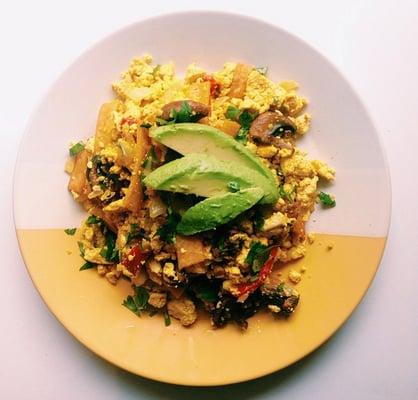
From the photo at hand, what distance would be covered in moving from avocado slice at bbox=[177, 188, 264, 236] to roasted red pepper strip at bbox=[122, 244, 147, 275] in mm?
343

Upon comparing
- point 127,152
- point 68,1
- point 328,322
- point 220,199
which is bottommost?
point 328,322

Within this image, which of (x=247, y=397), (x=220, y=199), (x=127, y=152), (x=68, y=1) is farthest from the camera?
(x=68, y=1)

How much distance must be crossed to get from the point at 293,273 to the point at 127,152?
2.88ft

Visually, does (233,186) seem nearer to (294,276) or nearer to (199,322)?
(294,276)

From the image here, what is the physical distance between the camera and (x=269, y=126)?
220cm

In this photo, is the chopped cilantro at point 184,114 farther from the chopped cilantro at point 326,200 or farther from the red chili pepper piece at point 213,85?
the chopped cilantro at point 326,200

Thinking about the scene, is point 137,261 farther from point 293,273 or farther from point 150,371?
point 293,273

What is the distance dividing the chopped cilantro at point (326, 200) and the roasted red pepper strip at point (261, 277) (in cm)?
30

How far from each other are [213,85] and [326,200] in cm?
70

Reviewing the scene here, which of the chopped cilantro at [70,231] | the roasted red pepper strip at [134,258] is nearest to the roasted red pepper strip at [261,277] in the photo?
the roasted red pepper strip at [134,258]

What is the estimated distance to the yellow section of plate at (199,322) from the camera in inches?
86.1

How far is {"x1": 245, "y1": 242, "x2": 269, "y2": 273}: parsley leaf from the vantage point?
2.12 meters

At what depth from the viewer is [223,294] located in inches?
87.8
